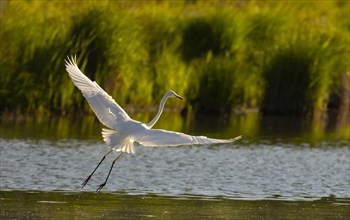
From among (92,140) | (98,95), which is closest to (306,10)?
(92,140)

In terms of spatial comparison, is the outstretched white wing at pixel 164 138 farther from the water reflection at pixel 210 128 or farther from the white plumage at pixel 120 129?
the water reflection at pixel 210 128

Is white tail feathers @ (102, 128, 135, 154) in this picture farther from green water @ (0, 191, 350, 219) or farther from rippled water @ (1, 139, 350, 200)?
rippled water @ (1, 139, 350, 200)

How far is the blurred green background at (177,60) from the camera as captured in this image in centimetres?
2297

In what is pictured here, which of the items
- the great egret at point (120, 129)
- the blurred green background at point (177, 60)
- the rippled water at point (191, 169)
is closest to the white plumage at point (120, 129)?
the great egret at point (120, 129)

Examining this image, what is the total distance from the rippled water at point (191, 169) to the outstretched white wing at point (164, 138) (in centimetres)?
188

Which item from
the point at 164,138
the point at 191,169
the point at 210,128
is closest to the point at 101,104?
the point at 164,138

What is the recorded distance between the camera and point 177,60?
26266mm

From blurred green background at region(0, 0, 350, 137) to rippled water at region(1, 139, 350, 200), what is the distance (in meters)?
3.71

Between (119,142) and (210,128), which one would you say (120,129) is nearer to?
(119,142)

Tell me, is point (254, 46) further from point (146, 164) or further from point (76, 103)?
point (146, 164)

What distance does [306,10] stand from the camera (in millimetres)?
38750

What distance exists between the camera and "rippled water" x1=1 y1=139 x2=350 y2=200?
1476 cm

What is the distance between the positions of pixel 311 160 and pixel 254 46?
1029cm

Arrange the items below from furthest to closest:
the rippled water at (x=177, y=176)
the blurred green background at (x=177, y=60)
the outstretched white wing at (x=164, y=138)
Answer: the blurred green background at (x=177, y=60) < the rippled water at (x=177, y=176) < the outstretched white wing at (x=164, y=138)
